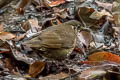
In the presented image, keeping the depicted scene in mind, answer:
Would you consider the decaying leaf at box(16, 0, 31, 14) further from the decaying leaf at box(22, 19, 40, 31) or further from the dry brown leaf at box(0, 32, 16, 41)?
the dry brown leaf at box(0, 32, 16, 41)

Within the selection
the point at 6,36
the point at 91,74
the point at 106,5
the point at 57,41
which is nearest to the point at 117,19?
the point at 106,5

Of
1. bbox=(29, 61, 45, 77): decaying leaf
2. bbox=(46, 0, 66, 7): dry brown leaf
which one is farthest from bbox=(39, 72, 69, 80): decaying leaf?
bbox=(46, 0, 66, 7): dry brown leaf

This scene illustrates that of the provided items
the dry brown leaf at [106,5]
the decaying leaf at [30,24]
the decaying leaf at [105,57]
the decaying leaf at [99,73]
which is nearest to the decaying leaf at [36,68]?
the decaying leaf at [99,73]

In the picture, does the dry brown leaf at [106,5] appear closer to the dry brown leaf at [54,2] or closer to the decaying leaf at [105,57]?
the dry brown leaf at [54,2]

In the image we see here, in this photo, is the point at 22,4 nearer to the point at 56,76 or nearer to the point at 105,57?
the point at 105,57

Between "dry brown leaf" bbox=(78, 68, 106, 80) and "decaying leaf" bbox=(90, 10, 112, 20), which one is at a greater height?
"decaying leaf" bbox=(90, 10, 112, 20)

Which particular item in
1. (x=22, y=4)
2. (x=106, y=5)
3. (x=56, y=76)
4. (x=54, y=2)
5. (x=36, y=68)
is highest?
(x=22, y=4)

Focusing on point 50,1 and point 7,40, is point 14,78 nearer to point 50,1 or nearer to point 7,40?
point 7,40
